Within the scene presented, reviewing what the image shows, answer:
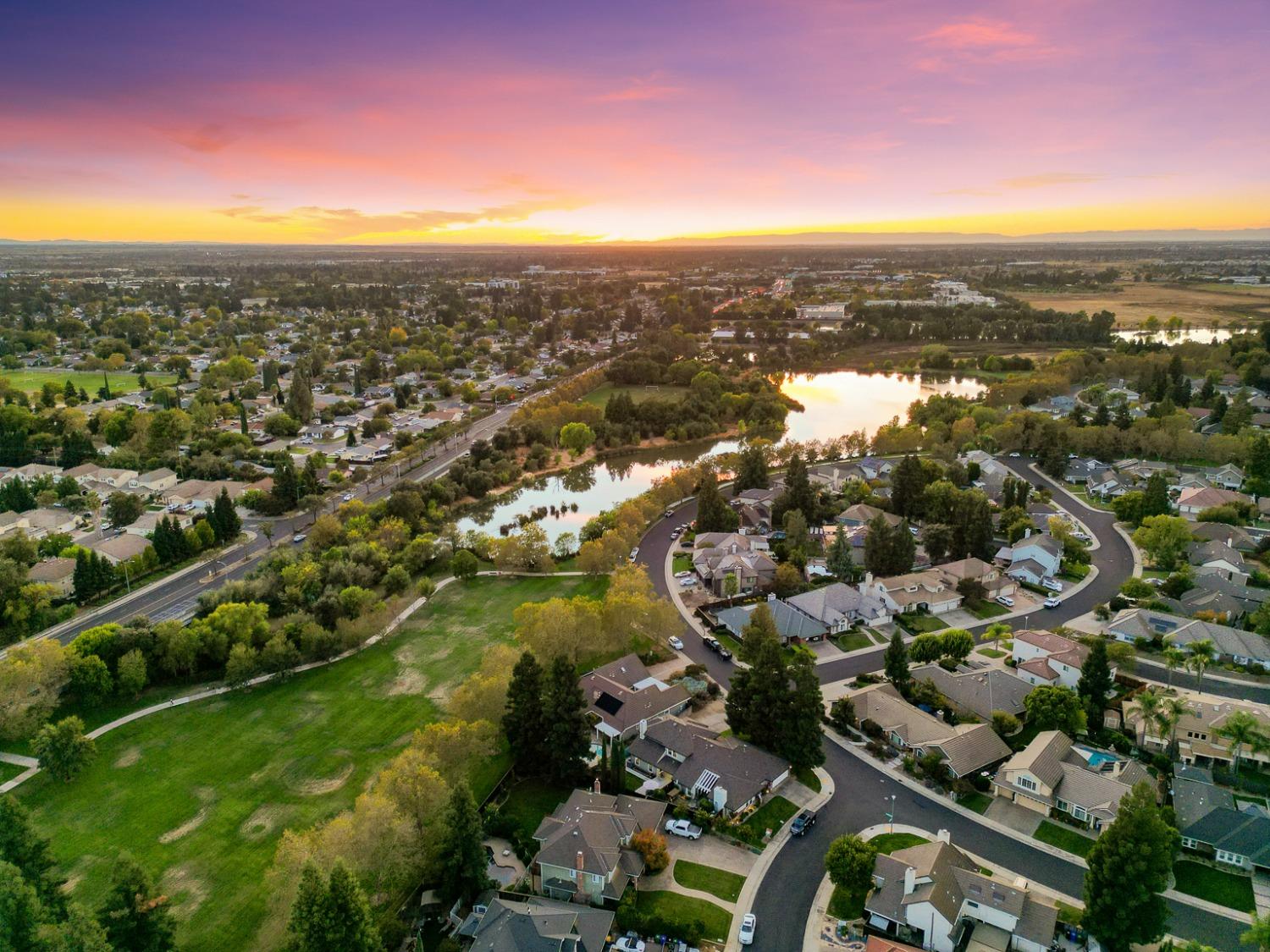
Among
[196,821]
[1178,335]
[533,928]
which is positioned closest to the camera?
[533,928]

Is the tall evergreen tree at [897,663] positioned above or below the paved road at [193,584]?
above

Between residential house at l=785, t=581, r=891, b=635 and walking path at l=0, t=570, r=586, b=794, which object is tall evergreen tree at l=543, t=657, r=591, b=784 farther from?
residential house at l=785, t=581, r=891, b=635

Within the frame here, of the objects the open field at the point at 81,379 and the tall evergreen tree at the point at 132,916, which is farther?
the open field at the point at 81,379

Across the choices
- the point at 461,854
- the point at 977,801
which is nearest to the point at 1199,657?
the point at 977,801

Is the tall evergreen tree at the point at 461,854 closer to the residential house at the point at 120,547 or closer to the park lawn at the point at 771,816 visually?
the park lawn at the point at 771,816

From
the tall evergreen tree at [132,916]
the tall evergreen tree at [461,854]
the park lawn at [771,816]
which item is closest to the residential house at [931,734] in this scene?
the park lawn at [771,816]

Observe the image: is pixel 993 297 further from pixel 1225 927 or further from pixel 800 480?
pixel 1225 927

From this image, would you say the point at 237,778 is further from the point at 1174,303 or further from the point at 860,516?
the point at 1174,303
